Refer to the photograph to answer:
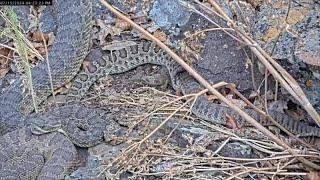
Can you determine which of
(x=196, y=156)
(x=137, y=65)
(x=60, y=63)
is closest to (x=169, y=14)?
(x=137, y=65)

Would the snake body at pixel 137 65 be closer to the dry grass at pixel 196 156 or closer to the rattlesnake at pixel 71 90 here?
the rattlesnake at pixel 71 90

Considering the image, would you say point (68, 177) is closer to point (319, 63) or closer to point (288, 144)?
point (288, 144)

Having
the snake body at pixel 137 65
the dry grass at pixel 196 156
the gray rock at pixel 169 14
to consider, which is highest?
the gray rock at pixel 169 14

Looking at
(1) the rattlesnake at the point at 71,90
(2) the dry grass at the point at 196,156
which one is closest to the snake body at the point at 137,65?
(1) the rattlesnake at the point at 71,90

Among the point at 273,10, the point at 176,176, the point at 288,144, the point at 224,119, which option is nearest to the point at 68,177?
the point at 176,176

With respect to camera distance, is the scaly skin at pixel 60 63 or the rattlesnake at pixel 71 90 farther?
the scaly skin at pixel 60 63

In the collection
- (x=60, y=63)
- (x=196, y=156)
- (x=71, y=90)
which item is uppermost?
(x=60, y=63)

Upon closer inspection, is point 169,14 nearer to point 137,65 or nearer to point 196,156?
point 137,65

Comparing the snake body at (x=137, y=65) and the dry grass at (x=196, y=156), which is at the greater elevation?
the snake body at (x=137, y=65)
